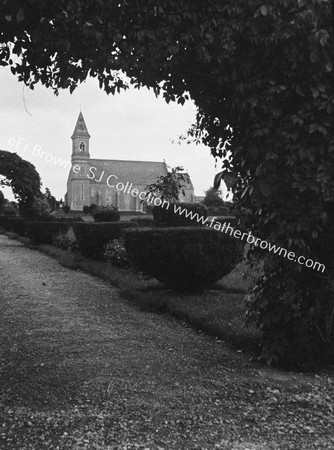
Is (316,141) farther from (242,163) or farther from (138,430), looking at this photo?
(138,430)

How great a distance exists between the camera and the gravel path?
282 centimetres

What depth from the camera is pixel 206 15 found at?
12.2 ft

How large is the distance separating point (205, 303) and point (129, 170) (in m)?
73.3

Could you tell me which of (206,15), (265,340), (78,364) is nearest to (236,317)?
(265,340)

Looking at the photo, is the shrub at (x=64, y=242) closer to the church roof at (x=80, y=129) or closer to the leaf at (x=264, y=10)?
the leaf at (x=264, y=10)

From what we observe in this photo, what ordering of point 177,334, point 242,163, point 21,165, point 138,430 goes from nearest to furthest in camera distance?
point 138,430 < point 242,163 < point 177,334 < point 21,165

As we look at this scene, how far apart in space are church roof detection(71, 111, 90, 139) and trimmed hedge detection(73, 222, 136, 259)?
7156 cm

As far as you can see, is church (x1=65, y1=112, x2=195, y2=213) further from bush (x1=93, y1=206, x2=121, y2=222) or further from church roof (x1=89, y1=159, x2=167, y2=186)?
bush (x1=93, y1=206, x2=121, y2=222)

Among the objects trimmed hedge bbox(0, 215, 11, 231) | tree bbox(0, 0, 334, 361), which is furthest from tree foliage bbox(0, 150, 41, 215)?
tree bbox(0, 0, 334, 361)

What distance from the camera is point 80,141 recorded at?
81.4m

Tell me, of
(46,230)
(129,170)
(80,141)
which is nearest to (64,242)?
(46,230)

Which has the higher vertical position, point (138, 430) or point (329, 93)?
point (329, 93)

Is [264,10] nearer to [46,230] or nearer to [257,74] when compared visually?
[257,74]

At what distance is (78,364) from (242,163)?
7.40ft
